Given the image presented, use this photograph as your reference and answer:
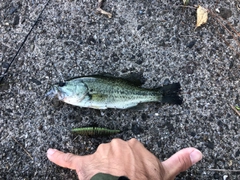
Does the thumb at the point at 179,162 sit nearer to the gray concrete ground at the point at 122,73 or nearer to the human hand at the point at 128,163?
the human hand at the point at 128,163

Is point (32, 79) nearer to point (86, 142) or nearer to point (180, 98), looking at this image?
point (86, 142)

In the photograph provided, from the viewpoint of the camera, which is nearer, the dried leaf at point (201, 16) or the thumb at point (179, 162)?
the thumb at point (179, 162)

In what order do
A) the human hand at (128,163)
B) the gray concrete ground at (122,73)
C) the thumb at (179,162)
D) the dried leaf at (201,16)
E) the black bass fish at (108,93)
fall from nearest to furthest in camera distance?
the human hand at (128,163)
the thumb at (179,162)
the black bass fish at (108,93)
the gray concrete ground at (122,73)
the dried leaf at (201,16)

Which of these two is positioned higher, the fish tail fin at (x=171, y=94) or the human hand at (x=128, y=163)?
the fish tail fin at (x=171, y=94)

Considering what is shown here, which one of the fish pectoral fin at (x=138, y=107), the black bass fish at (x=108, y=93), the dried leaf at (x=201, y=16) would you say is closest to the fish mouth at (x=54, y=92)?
the black bass fish at (x=108, y=93)

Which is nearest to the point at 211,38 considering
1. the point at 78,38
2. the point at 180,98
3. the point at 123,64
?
the point at 180,98

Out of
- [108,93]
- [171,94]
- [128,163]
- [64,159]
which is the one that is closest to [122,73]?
[108,93]

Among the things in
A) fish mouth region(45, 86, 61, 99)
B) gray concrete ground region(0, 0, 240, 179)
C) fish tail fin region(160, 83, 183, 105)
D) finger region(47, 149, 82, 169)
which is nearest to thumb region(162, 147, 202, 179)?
gray concrete ground region(0, 0, 240, 179)

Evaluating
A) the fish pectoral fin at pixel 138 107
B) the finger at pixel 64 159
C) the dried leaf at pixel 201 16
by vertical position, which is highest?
the dried leaf at pixel 201 16

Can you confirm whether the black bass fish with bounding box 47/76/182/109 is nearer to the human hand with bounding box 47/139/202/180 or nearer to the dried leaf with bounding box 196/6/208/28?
the human hand with bounding box 47/139/202/180
